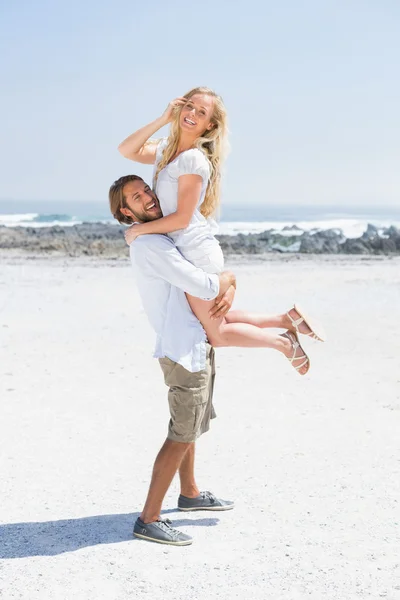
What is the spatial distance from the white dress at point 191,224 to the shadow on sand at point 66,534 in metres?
1.40

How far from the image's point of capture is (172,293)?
157 inches

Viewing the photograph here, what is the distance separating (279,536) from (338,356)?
183 inches

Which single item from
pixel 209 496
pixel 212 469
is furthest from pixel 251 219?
pixel 209 496

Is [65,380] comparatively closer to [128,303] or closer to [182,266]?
[182,266]

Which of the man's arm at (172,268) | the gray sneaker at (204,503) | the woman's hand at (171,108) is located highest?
the woman's hand at (171,108)

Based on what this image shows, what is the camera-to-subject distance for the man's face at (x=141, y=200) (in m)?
3.98

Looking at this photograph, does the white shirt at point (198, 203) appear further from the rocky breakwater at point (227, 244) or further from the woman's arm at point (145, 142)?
the rocky breakwater at point (227, 244)

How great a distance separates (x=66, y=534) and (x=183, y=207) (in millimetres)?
1737

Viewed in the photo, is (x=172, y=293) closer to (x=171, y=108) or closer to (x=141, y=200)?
(x=141, y=200)

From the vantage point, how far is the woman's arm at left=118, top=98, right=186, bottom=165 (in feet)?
13.4

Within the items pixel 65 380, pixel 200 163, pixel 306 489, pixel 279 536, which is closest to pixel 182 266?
pixel 200 163

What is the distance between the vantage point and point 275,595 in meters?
3.52

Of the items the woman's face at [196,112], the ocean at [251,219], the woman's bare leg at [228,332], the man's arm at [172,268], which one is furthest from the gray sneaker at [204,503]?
the ocean at [251,219]

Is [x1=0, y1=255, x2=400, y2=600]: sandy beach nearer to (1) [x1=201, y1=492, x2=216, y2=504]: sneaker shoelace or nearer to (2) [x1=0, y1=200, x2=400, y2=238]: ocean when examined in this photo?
(1) [x1=201, y1=492, x2=216, y2=504]: sneaker shoelace
